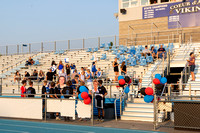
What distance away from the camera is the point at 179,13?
27844mm

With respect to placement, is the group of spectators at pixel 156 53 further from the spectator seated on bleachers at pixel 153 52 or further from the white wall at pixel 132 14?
the white wall at pixel 132 14

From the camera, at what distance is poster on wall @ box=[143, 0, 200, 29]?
27.0 metres

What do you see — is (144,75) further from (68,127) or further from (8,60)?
(8,60)

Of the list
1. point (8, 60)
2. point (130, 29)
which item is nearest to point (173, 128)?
point (130, 29)

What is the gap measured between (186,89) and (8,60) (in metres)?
21.6

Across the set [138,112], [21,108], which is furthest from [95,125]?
[21,108]

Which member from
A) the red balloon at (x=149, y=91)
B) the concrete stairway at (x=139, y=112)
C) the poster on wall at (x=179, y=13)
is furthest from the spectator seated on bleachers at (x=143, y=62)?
the poster on wall at (x=179, y=13)

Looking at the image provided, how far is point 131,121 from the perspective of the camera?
39.7ft

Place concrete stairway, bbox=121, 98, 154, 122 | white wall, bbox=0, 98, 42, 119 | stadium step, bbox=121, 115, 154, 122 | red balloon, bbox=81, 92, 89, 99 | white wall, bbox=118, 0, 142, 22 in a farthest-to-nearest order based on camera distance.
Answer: white wall, bbox=118, 0, 142, 22 → white wall, bbox=0, 98, 42, 119 → concrete stairway, bbox=121, 98, 154, 122 → stadium step, bbox=121, 115, 154, 122 → red balloon, bbox=81, 92, 89, 99

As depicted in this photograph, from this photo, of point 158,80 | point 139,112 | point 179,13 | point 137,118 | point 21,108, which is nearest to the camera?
point 158,80

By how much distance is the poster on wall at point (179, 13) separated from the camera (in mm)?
27031

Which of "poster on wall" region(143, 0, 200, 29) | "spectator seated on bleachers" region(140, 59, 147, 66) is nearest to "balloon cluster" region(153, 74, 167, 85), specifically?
"spectator seated on bleachers" region(140, 59, 147, 66)

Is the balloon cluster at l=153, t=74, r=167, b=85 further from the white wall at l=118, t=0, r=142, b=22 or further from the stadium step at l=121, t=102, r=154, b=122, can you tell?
the white wall at l=118, t=0, r=142, b=22

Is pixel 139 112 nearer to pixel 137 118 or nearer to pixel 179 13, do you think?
pixel 137 118
